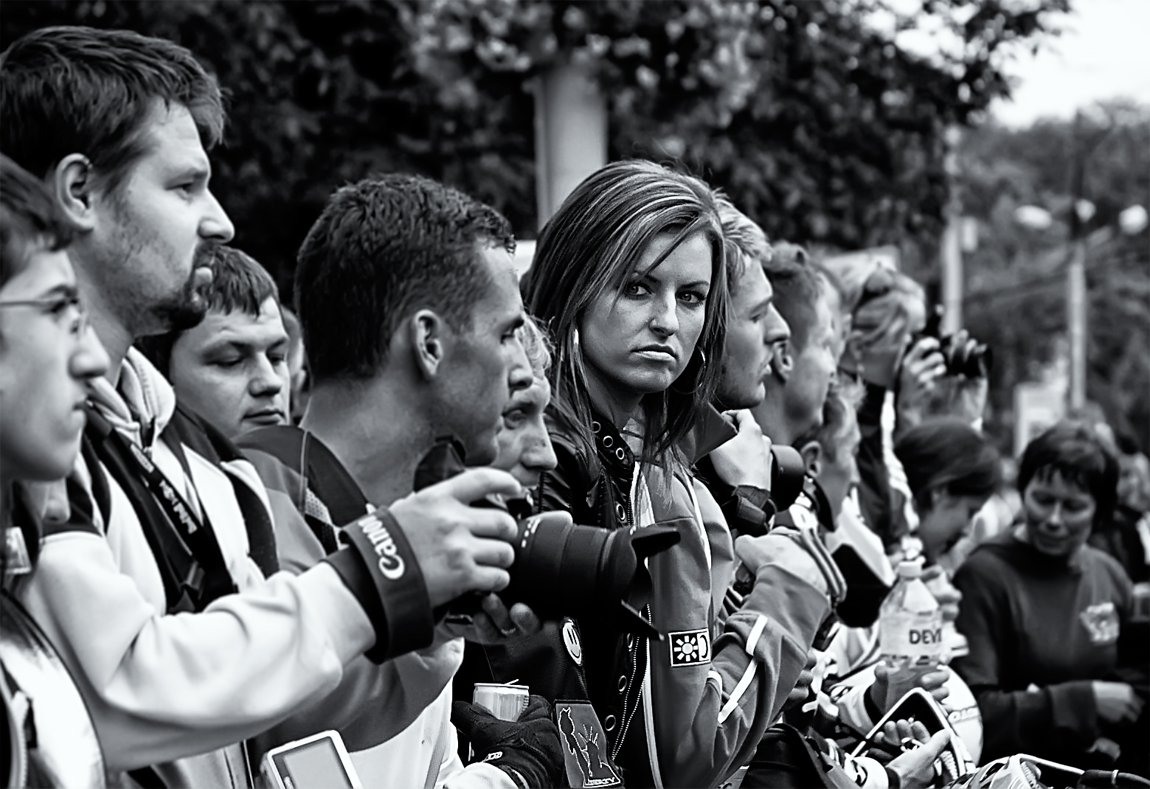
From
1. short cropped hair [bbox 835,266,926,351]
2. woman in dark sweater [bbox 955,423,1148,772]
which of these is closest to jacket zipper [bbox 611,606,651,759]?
woman in dark sweater [bbox 955,423,1148,772]

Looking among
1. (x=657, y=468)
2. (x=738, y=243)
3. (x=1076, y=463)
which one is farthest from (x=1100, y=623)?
(x=657, y=468)

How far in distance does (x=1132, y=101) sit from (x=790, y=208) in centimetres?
4533

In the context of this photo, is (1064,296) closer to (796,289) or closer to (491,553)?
(796,289)

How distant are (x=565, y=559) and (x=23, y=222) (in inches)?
31.6

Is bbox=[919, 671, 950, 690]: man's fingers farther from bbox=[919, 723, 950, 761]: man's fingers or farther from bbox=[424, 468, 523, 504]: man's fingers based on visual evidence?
bbox=[424, 468, 523, 504]: man's fingers

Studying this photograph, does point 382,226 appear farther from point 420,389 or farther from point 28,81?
point 28,81

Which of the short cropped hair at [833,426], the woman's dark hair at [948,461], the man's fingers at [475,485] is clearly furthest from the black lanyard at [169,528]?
the woman's dark hair at [948,461]

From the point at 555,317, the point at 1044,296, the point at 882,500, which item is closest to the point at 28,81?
the point at 555,317

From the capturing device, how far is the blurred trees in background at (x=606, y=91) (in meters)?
6.43

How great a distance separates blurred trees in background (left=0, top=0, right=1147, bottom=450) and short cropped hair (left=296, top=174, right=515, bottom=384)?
136 inches

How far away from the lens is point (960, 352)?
21.1ft

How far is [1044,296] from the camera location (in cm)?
3859

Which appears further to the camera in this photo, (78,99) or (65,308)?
(78,99)

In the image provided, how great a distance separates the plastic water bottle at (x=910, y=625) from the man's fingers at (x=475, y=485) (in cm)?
247
